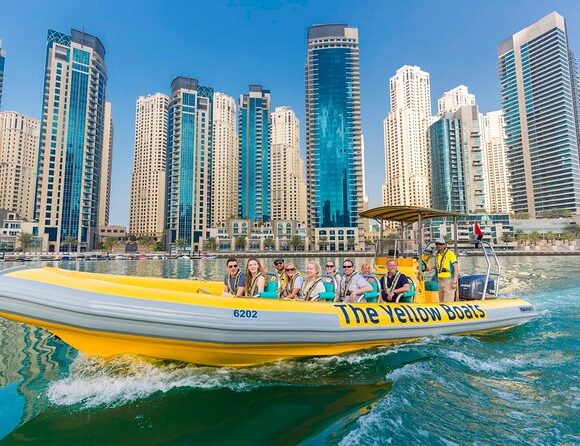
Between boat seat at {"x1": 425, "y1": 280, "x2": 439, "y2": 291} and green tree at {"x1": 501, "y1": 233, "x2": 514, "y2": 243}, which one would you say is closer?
boat seat at {"x1": 425, "y1": 280, "x2": 439, "y2": 291}

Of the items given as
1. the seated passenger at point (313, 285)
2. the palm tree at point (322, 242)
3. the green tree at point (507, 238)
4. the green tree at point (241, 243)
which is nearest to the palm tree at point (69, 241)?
the green tree at point (241, 243)

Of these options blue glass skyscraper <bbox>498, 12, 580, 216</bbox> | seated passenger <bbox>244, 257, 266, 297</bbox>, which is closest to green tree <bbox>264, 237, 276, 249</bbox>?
blue glass skyscraper <bbox>498, 12, 580, 216</bbox>

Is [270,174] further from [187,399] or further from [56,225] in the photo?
[187,399]

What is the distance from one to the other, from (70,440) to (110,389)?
102 centimetres

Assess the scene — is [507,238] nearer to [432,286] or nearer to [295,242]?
[295,242]

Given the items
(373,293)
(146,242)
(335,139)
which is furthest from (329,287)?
(146,242)

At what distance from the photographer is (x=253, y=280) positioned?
17.9ft

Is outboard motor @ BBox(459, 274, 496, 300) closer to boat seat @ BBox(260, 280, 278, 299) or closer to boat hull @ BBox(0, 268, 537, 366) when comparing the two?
boat hull @ BBox(0, 268, 537, 366)

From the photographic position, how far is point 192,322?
4.06 m

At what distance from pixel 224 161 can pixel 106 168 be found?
4014cm

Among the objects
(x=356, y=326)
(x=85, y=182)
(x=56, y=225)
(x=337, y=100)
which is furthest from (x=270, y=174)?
(x=356, y=326)

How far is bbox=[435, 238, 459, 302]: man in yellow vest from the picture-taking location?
6.87 meters

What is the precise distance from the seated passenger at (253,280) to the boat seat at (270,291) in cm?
12

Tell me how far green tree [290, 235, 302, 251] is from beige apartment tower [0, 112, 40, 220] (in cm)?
8187
